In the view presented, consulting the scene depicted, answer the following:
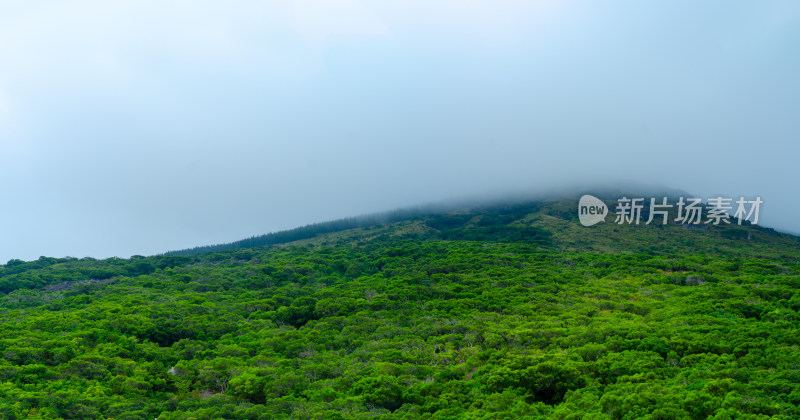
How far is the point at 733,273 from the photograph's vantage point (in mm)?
59438

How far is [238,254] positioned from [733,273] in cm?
9550

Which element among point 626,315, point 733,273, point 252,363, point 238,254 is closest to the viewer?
point 252,363

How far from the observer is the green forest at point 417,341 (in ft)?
94.7

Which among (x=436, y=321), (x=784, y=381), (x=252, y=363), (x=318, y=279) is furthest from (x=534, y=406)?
(x=318, y=279)

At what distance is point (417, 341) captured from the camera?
42.7m

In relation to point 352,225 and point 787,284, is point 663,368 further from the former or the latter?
point 352,225

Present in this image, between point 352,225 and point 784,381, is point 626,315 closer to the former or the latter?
point 784,381

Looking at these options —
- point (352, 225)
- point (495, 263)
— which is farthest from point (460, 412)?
point (352, 225)

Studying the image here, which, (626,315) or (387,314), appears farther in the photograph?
(387,314)

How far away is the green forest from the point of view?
28875mm

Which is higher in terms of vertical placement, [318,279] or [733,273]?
[318,279]

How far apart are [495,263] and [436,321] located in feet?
95.8

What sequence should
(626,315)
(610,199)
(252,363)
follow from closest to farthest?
(252,363), (626,315), (610,199)

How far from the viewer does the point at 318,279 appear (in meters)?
76.2
